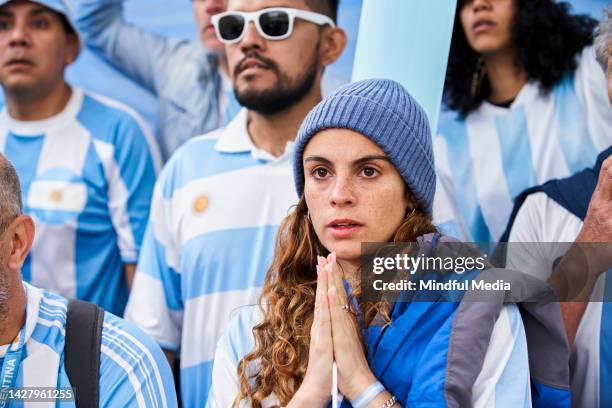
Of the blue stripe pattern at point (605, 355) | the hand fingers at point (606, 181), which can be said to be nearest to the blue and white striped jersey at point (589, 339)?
the blue stripe pattern at point (605, 355)

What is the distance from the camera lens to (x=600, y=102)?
3.04m

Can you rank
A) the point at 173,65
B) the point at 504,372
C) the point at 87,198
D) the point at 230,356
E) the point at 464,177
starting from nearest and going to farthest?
the point at 504,372
the point at 230,356
the point at 464,177
the point at 87,198
the point at 173,65

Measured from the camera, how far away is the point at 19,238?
2469mm

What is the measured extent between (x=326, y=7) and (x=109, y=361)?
1645mm

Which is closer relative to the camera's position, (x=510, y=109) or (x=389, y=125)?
(x=389, y=125)

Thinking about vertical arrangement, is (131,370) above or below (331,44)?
below

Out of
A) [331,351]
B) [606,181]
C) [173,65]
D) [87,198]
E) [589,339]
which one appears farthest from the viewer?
[173,65]

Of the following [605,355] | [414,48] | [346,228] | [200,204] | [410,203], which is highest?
[414,48]

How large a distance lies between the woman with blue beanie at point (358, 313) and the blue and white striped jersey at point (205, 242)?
72cm

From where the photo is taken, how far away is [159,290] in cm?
341

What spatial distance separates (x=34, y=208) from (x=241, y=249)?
958mm

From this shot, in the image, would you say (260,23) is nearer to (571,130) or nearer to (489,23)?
(489,23)

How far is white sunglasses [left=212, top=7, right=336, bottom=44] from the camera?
3.31m

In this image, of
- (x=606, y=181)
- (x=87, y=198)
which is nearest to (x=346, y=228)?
(x=606, y=181)
